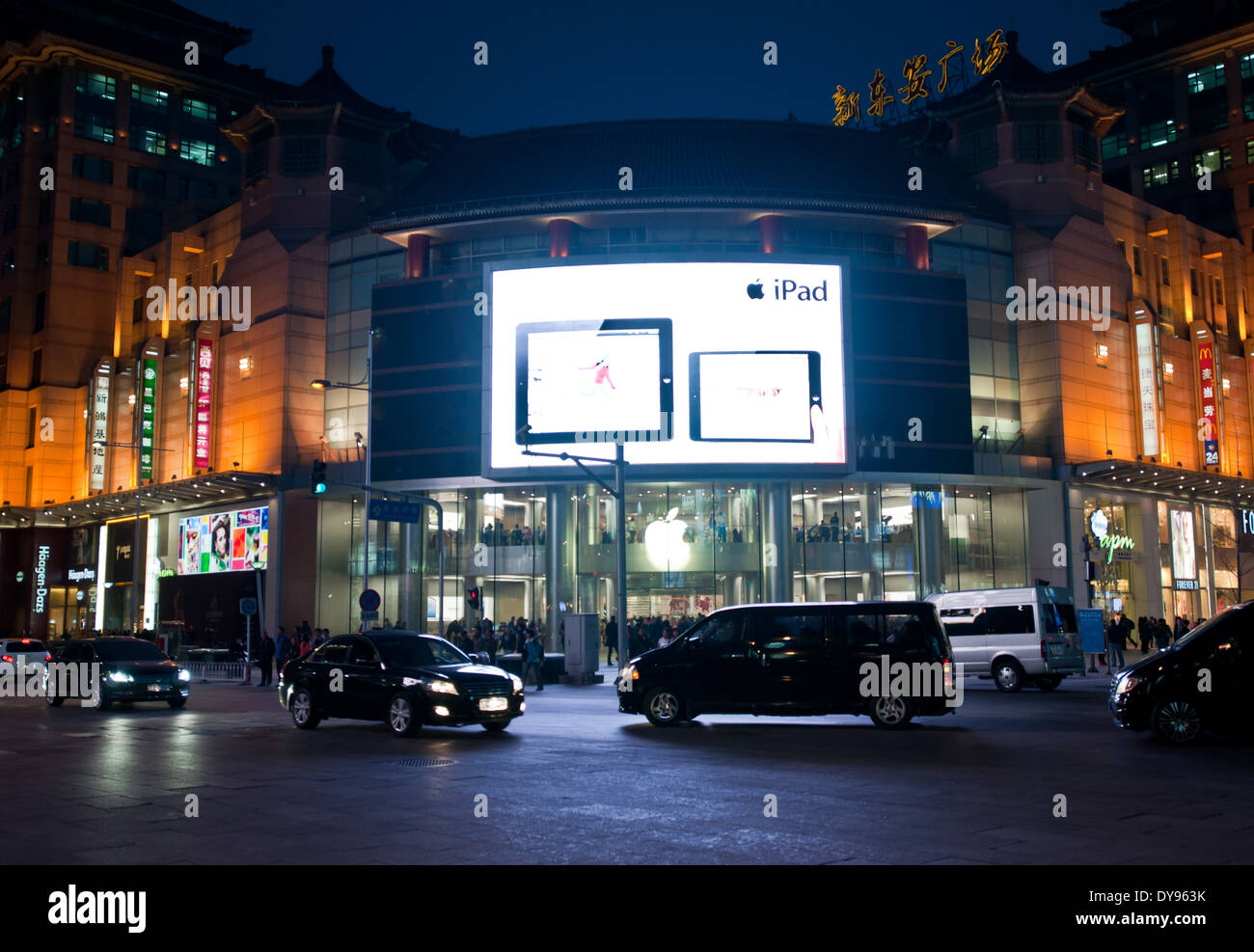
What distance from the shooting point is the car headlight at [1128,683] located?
16.3 m

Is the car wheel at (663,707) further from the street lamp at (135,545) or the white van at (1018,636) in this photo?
the street lamp at (135,545)

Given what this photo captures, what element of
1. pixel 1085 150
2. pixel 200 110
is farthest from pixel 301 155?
pixel 1085 150

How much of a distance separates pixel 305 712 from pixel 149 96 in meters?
67.6

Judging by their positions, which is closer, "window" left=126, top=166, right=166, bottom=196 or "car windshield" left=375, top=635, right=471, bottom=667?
"car windshield" left=375, top=635, right=471, bottom=667

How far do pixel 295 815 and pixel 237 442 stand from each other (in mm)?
48605

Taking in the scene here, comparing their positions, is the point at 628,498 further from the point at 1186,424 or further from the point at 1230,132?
the point at 1230,132

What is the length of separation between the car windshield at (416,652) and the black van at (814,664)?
355 centimetres

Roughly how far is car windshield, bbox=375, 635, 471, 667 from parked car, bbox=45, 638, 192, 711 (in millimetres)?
8198

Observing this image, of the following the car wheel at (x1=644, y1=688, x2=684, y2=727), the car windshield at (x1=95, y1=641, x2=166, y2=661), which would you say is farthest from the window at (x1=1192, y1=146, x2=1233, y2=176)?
the car windshield at (x1=95, y1=641, x2=166, y2=661)

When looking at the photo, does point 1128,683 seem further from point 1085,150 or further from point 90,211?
point 90,211

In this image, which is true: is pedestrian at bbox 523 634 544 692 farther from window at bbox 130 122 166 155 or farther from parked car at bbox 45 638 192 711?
window at bbox 130 122 166 155

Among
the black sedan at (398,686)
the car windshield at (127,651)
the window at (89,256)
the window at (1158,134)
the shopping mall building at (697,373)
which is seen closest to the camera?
the black sedan at (398,686)

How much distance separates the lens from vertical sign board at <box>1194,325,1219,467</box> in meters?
56.0

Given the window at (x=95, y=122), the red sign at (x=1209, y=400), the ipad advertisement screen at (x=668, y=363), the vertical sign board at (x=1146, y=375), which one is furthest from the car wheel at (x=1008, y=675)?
the window at (x=95, y=122)
